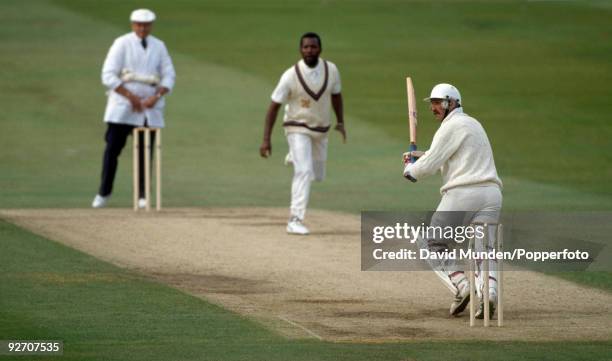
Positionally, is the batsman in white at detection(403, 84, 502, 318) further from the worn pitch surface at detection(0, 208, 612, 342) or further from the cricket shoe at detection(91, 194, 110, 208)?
the cricket shoe at detection(91, 194, 110, 208)

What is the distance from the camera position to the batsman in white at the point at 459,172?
36.8ft

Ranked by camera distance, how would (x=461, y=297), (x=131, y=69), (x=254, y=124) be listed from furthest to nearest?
1. (x=254, y=124)
2. (x=131, y=69)
3. (x=461, y=297)

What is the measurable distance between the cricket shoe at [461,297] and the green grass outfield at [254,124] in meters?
1.14

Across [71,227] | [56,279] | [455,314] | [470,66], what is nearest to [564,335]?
[455,314]

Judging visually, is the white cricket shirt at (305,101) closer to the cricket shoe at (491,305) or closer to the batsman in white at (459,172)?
the batsman in white at (459,172)

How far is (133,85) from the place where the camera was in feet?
61.4

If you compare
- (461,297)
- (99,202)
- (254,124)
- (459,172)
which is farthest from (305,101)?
(254,124)

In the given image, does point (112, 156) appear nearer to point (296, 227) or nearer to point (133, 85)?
point (133, 85)

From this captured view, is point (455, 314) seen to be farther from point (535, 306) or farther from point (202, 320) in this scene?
point (202, 320)

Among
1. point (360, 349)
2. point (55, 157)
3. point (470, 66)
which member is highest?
point (470, 66)

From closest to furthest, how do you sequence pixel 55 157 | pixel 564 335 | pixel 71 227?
pixel 564 335, pixel 71 227, pixel 55 157

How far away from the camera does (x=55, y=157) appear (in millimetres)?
25562

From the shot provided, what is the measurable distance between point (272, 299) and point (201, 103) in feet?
61.8

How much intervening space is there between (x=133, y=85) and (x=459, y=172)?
8166mm
